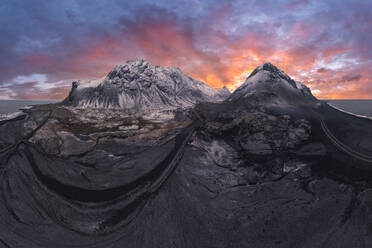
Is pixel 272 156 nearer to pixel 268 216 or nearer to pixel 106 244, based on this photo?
pixel 268 216

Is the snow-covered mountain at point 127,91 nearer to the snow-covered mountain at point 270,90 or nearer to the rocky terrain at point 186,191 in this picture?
the snow-covered mountain at point 270,90

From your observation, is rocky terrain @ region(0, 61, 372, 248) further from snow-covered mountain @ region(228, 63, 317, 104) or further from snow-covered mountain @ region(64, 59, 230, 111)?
snow-covered mountain @ region(64, 59, 230, 111)

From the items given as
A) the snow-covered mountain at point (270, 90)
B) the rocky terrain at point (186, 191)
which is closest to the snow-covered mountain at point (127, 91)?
the snow-covered mountain at point (270, 90)

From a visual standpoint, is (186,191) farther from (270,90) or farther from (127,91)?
(127,91)

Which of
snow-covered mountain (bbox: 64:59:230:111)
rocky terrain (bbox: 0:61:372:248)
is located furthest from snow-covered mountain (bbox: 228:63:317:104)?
snow-covered mountain (bbox: 64:59:230:111)

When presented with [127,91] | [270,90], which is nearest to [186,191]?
[270,90]

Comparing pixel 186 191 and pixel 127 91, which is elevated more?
pixel 127 91

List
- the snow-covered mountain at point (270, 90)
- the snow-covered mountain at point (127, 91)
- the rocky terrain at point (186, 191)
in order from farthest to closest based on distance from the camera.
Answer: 1. the snow-covered mountain at point (127, 91)
2. the snow-covered mountain at point (270, 90)
3. the rocky terrain at point (186, 191)

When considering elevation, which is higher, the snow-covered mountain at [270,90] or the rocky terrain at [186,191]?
the snow-covered mountain at [270,90]

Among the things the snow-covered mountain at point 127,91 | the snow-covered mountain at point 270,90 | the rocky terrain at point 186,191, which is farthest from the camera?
the snow-covered mountain at point 127,91
